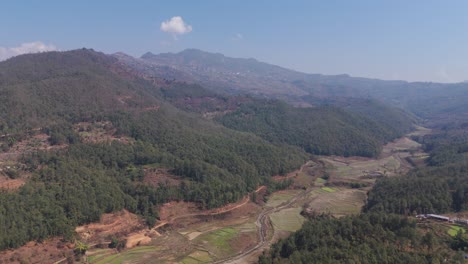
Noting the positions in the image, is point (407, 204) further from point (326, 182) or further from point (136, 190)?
point (136, 190)

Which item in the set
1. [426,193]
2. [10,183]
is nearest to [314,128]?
[426,193]

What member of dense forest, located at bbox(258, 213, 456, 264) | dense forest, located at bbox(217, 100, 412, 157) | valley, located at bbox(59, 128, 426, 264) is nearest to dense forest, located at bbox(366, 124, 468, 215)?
valley, located at bbox(59, 128, 426, 264)

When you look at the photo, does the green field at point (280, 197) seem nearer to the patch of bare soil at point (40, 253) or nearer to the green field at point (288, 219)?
the green field at point (288, 219)

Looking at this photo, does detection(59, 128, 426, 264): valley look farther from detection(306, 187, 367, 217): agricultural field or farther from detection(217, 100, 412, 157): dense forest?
detection(217, 100, 412, 157): dense forest

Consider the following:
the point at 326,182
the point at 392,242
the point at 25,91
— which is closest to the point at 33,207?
the point at 392,242

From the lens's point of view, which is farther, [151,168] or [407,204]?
[151,168]
